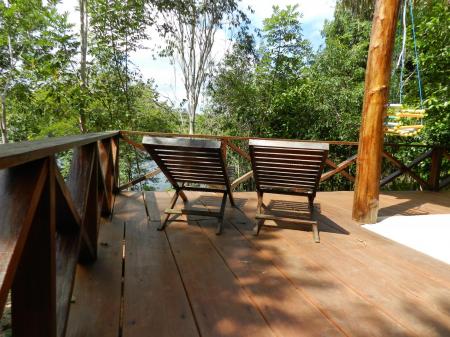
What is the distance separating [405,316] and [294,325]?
570 millimetres

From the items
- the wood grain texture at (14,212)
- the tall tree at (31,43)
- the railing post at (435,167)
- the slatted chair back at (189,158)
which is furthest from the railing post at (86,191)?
the tall tree at (31,43)

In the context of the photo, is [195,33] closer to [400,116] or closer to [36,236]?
[400,116]

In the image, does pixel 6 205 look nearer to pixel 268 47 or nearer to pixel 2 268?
pixel 2 268

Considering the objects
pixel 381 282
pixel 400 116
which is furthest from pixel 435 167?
pixel 381 282

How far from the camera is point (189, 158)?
2.76m

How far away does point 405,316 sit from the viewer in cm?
158

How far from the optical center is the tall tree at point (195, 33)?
8336 mm

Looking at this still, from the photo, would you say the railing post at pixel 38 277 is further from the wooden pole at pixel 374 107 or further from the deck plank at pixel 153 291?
the wooden pole at pixel 374 107

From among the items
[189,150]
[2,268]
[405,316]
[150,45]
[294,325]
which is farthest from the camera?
[150,45]

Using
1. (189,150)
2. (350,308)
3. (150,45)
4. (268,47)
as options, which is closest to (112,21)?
(150,45)

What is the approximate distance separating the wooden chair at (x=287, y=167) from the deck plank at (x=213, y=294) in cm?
66

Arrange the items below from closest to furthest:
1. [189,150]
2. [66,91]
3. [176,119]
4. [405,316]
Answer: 1. [405,316]
2. [189,150]
3. [66,91]
4. [176,119]

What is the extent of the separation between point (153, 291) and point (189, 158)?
127 cm

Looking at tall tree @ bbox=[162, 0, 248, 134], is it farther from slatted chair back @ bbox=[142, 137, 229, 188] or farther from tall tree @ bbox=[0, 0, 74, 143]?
slatted chair back @ bbox=[142, 137, 229, 188]
